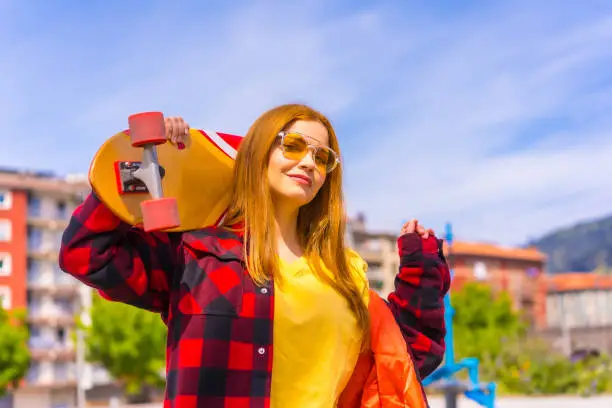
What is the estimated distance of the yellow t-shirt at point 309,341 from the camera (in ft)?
8.29

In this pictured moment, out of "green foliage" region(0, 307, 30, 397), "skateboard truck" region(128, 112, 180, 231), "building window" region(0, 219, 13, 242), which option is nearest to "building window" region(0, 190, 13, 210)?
"building window" region(0, 219, 13, 242)

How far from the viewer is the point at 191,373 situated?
2.37m

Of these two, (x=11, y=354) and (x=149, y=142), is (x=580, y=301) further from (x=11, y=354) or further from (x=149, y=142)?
(x=149, y=142)

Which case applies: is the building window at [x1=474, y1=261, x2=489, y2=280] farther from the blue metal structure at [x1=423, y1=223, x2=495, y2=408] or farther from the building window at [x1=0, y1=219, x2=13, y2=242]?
the blue metal structure at [x1=423, y1=223, x2=495, y2=408]

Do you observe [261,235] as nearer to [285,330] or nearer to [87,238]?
[285,330]

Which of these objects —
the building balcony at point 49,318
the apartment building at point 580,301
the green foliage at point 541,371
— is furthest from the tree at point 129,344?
the apartment building at point 580,301

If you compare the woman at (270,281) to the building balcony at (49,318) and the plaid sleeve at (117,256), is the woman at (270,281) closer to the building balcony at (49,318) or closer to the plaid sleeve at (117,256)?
the plaid sleeve at (117,256)

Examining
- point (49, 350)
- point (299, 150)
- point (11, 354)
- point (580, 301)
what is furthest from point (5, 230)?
point (580, 301)

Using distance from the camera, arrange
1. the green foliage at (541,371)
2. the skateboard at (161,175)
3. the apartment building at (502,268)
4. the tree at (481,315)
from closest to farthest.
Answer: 1. the skateboard at (161,175)
2. the green foliage at (541,371)
3. the tree at (481,315)
4. the apartment building at (502,268)

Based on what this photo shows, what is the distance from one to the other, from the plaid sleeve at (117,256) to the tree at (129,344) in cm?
3947

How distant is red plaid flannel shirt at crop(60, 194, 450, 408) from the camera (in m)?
2.37

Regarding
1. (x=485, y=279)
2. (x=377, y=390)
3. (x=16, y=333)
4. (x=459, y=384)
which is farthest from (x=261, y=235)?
(x=485, y=279)

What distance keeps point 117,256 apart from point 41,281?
4994 centimetres

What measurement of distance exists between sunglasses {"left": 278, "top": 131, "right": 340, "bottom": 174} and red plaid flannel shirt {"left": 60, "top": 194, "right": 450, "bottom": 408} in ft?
1.05
